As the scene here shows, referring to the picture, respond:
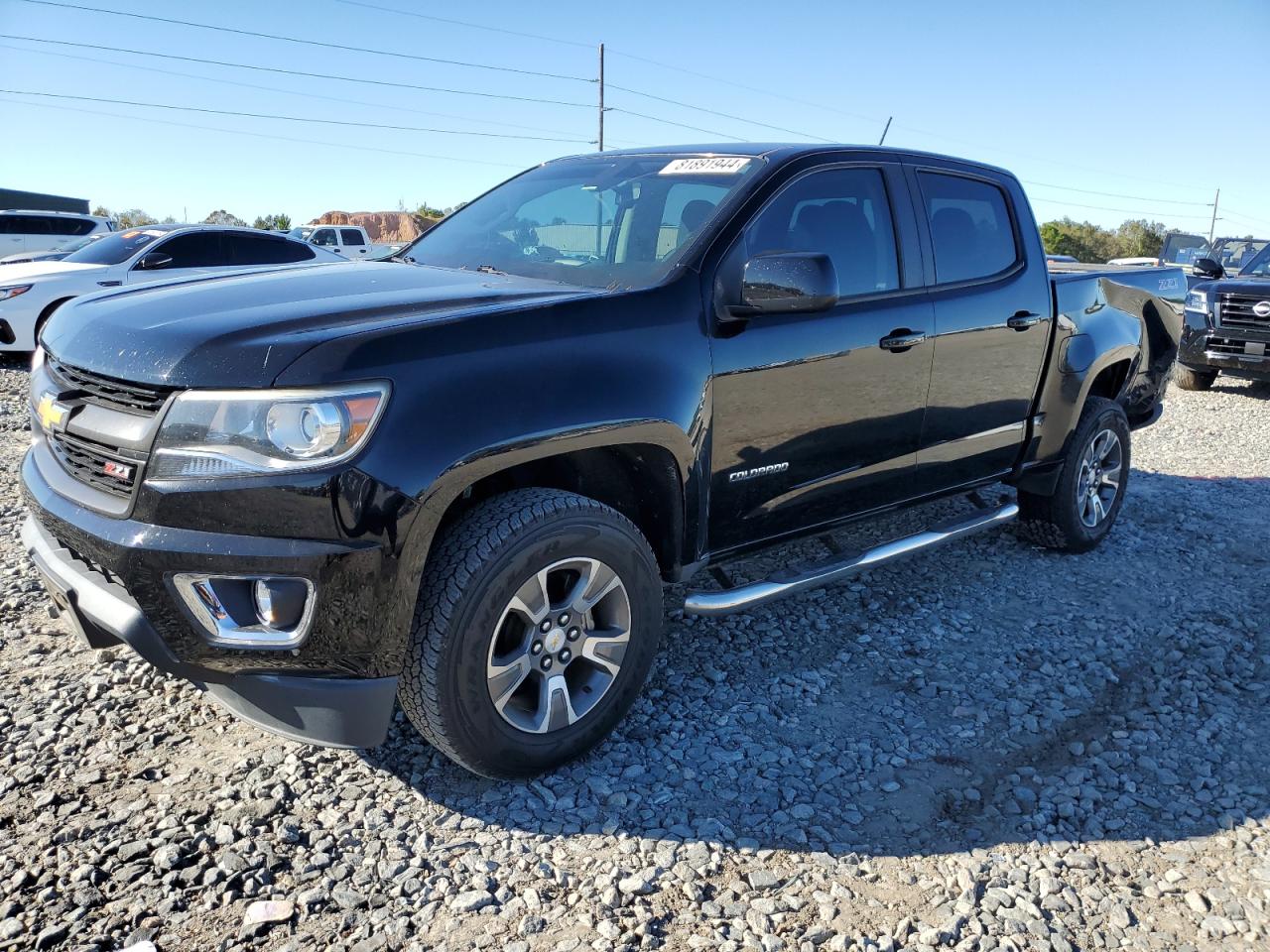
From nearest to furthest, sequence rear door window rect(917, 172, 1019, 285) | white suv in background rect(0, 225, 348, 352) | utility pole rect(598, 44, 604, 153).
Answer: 1. rear door window rect(917, 172, 1019, 285)
2. white suv in background rect(0, 225, 348, 352)
3. utility pole rect(598, 44, 604, 153)

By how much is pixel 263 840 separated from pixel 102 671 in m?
1.22

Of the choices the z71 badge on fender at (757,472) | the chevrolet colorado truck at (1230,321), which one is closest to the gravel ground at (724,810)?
the z71 badge on fender at (757,472)

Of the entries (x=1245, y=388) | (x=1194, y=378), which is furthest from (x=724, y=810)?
(x=1245, y=388)

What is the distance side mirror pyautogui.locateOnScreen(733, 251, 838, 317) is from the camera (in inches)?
117

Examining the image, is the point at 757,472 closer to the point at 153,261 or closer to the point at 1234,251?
the point at 153,261

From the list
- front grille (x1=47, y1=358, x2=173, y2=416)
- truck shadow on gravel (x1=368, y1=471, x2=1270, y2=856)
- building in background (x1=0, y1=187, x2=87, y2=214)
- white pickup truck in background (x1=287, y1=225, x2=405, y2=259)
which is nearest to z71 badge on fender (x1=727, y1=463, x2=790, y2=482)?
truck shadow on gravel (x1=368, y1=471, x2=1270, y2=856)

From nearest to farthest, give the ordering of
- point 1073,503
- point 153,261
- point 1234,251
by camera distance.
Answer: point 1073,503 < point 153,261 < point 1234,251

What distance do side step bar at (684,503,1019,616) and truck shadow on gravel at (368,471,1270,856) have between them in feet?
0.53

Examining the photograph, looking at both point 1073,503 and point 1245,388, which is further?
point 1245,388

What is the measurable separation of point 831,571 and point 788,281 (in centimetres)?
118

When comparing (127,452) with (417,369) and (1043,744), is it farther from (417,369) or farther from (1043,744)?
(1043,744)

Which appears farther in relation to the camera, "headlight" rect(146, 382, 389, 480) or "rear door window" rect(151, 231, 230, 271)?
"rear door window" rect(151, 231, 230, 271)

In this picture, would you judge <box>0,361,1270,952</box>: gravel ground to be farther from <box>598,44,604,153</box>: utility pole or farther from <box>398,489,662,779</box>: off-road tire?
<box>598,44,604,153</box>: utility pole

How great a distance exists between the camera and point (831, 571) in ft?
11.7
